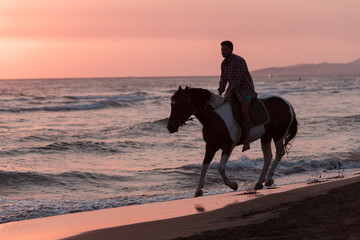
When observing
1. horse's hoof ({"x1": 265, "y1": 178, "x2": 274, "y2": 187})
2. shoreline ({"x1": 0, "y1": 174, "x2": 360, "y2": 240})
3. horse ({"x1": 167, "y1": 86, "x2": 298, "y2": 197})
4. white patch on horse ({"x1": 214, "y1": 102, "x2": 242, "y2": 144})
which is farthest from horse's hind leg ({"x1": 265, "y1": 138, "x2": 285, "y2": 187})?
white patch on horse ({"x1": 214, "y1": 102, "x2": 242, "y2": 144})

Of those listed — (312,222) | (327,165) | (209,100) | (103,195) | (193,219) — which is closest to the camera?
(312,222)

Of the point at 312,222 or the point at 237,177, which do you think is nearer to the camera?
the point at 312,222

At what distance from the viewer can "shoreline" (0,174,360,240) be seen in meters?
6.90

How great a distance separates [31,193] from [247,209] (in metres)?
5.33

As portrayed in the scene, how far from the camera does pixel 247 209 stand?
7.91 m

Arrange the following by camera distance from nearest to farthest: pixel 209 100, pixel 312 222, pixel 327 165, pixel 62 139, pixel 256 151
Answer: pixel 312 222, pixel 209 100, pixel 327 165, pixel 256 151, pixel 62 139

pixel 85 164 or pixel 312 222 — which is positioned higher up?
pixel 312 222

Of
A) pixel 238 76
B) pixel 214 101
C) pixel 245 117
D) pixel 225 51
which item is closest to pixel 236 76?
pixel 238 76

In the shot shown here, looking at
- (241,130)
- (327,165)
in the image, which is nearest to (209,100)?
(241,130)

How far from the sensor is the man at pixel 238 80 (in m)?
9.77

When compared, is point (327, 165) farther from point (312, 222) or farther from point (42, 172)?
point (312, 222)

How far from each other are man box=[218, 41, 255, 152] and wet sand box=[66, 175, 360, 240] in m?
1.90

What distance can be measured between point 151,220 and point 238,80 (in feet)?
10.6

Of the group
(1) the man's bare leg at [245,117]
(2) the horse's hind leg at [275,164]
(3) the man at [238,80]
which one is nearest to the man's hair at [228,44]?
(3) the man at [238,80]
